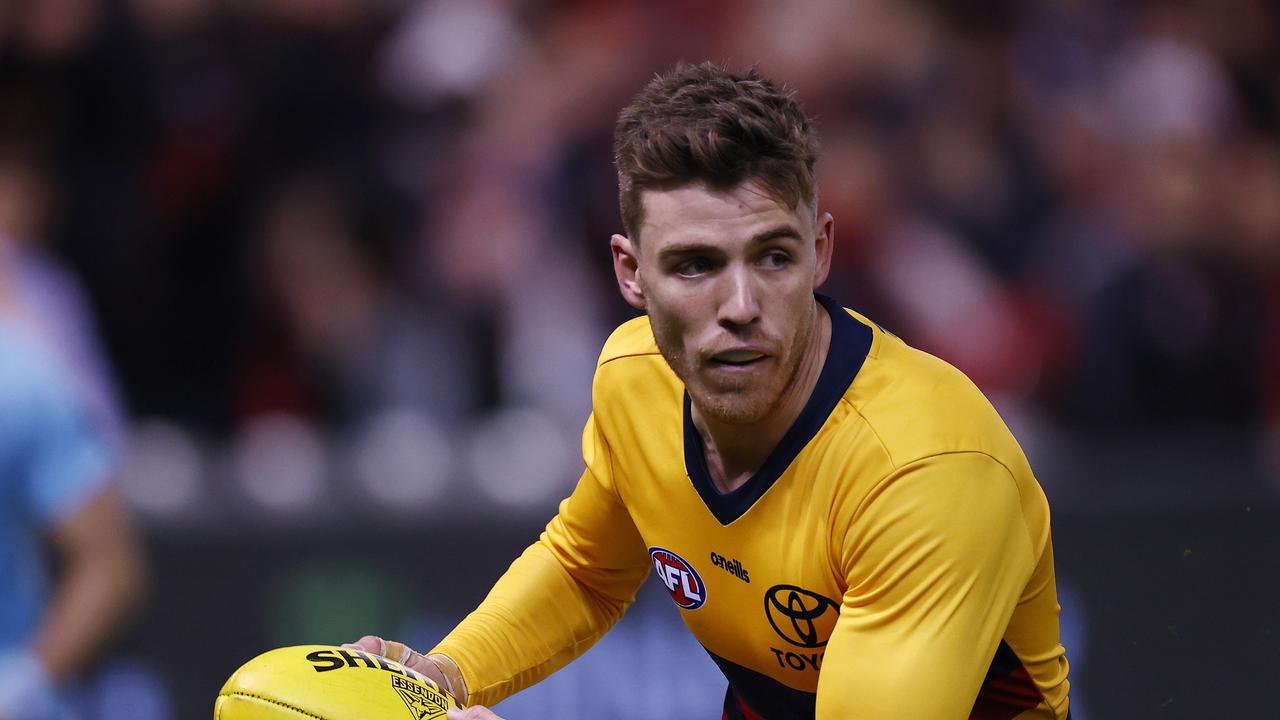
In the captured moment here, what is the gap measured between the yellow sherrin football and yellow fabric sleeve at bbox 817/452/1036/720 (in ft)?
2.63

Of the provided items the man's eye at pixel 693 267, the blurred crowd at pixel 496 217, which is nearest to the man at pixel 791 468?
the man's eye at pixel 693 267

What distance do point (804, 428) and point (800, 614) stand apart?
359 mm

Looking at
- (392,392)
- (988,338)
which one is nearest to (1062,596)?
(988,338)

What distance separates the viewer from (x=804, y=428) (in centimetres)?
313

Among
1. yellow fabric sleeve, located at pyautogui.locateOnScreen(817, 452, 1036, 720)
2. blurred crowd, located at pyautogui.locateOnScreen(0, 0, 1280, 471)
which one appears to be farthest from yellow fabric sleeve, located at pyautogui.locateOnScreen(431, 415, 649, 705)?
blurred crowd, located at pyautogui.locateOnScreen(0, 0, 1280, 471)

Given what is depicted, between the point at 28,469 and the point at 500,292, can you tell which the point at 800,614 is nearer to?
the point at 28,469

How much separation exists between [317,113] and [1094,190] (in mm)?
3540

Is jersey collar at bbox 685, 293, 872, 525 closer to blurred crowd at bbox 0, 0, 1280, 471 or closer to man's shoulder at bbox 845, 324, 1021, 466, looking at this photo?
man's shoulder at bbox 845, 324, 1021, 466

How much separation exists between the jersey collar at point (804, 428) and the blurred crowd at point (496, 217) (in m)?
3.64

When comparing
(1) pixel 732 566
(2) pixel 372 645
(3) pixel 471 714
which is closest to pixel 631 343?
→ (1) pixel 732 566

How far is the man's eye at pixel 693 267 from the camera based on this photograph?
3053 millimetres

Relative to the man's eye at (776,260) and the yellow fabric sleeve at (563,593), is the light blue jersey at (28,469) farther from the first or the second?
the man's eye at (776,260)

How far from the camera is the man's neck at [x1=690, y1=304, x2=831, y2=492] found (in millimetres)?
3182

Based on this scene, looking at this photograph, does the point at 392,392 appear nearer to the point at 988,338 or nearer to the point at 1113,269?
the point at 988,338
